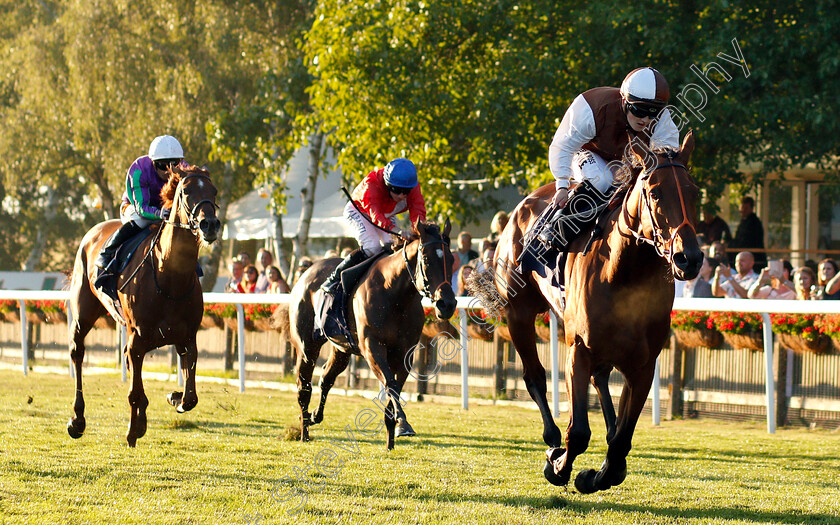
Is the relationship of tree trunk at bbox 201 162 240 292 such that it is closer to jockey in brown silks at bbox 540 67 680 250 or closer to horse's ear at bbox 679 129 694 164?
jockey in brown silks at bbox 540 67 680 250

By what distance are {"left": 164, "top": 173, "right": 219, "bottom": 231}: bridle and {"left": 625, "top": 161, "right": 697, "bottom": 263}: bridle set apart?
3.00m

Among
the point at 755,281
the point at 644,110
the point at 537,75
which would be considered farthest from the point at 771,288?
the point at 644,110

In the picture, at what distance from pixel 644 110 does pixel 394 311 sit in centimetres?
247

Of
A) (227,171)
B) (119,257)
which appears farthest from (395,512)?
(227,171)

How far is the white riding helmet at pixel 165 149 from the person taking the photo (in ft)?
23.1

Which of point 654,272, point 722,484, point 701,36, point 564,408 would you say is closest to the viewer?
point 654,272

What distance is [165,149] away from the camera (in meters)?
7.09

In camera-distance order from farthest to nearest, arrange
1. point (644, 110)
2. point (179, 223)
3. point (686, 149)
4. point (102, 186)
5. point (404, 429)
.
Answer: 1. point (102, 186)
2. point (179, 223)
3. point (404, 429)
4. point (644, 110)
5. point (686, 149)

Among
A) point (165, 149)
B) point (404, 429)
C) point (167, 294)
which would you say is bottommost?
point (404, 429)

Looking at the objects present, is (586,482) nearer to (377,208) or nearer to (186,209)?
(377,208)

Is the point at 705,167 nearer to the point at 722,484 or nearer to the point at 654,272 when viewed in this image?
the point at 722,484

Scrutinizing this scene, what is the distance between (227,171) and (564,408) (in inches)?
587

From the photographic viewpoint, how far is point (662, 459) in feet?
20.6

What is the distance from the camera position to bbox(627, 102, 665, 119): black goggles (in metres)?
4.73
